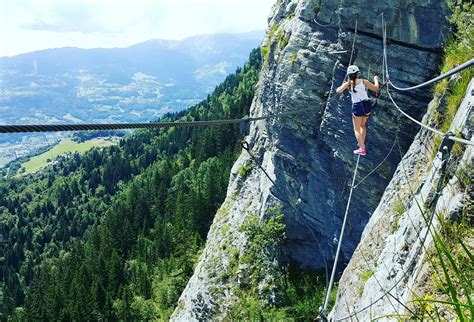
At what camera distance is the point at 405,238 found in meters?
7.59

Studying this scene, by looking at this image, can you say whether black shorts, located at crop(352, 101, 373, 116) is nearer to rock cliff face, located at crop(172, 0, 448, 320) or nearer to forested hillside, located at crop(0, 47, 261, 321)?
rock cliff face, located at crop(172, 0, 448, 320)

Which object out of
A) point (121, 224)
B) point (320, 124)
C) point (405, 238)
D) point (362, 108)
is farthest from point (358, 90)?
point (121, 224)

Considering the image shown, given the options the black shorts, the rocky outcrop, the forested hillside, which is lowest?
the forested hillside

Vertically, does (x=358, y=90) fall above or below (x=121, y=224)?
above

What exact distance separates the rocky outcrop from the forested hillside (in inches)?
1375

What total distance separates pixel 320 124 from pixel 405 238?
566 inches

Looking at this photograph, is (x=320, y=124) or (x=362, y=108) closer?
(x=362, y=108)

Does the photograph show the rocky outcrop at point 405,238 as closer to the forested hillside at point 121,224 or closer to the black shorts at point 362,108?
the black shorts at point 362,108

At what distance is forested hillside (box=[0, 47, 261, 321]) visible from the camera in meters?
55.6

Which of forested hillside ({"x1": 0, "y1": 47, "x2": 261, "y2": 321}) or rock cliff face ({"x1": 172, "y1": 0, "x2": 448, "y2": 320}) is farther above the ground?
rock cliff face ({"x1": 172, "y1": 0, "x2": 448, "y2": 320})

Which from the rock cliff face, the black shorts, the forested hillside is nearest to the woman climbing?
the black shorts

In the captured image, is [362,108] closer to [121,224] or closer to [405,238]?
[405,238]

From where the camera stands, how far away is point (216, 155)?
3324 inches

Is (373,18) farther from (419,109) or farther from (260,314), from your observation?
(260,314)
